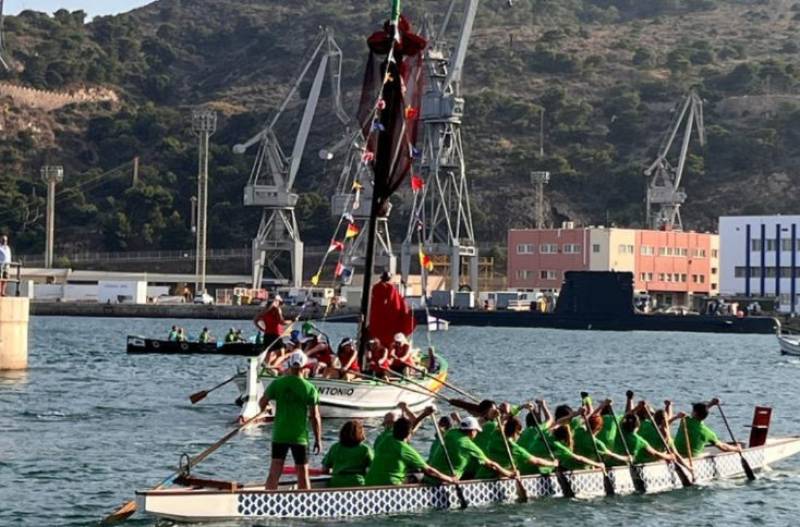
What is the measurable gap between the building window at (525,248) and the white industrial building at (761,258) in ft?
63.7

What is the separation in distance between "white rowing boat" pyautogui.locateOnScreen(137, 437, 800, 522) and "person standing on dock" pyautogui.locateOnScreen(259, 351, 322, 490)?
0.49m

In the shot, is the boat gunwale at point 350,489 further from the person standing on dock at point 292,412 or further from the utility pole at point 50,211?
the utility pole at point 50,211

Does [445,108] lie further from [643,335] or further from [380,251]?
[643,335]

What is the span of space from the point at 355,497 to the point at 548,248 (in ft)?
419

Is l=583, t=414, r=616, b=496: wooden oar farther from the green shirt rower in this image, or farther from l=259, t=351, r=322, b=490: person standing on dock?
l=259, t=351, r=322, b=490: person standing on dock

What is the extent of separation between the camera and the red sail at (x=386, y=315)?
4106 centimetres

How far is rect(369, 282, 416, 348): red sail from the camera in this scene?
41.1 meters

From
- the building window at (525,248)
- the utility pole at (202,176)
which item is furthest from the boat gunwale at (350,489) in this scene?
the utility pole at (202,176)

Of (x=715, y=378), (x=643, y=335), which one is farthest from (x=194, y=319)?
(x=715, y=378)

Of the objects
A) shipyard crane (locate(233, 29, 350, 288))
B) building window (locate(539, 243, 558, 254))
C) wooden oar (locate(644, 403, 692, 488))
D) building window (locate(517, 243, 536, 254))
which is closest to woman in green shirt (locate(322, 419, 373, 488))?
wooden oar (locate(644, 403, 692, 488))

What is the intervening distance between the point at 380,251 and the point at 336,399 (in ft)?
376

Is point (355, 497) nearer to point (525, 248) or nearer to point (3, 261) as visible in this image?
point (3, 261)

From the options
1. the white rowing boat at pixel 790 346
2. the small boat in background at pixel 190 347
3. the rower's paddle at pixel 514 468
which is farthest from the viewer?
the white rowing boat at pixel 790 346

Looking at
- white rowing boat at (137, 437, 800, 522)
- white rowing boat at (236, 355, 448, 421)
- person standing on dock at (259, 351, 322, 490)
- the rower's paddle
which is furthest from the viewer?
white rowing boat at (236, 355, 448, 421)
